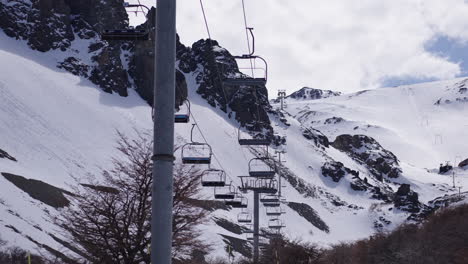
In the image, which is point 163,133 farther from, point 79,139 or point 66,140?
point 79,139

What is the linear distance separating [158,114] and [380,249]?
198ft

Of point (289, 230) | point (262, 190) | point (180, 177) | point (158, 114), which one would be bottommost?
point (158, 114)

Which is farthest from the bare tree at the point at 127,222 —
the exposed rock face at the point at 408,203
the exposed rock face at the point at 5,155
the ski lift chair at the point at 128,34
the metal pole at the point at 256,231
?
the exposed rock face at the point at 408,203

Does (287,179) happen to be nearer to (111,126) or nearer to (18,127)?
(111,126)

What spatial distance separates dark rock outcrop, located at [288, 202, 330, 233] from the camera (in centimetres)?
17000

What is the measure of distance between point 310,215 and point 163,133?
167m

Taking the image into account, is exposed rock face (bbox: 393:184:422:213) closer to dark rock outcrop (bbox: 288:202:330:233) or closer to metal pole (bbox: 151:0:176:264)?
dark rock outcrop (bbox: 288:202:330:233)

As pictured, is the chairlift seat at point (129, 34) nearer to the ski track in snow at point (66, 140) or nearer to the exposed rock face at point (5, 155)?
the ski track in snow at point (66, 140)

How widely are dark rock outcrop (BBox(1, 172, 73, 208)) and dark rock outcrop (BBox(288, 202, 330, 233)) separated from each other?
299 ft

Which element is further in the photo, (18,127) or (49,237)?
(18,127)

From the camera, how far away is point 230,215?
139375 millimetres

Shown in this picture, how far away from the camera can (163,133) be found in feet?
29.2

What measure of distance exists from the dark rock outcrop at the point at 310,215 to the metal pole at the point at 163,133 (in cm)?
16236

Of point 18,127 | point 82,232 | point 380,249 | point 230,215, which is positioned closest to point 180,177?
point 82,232
